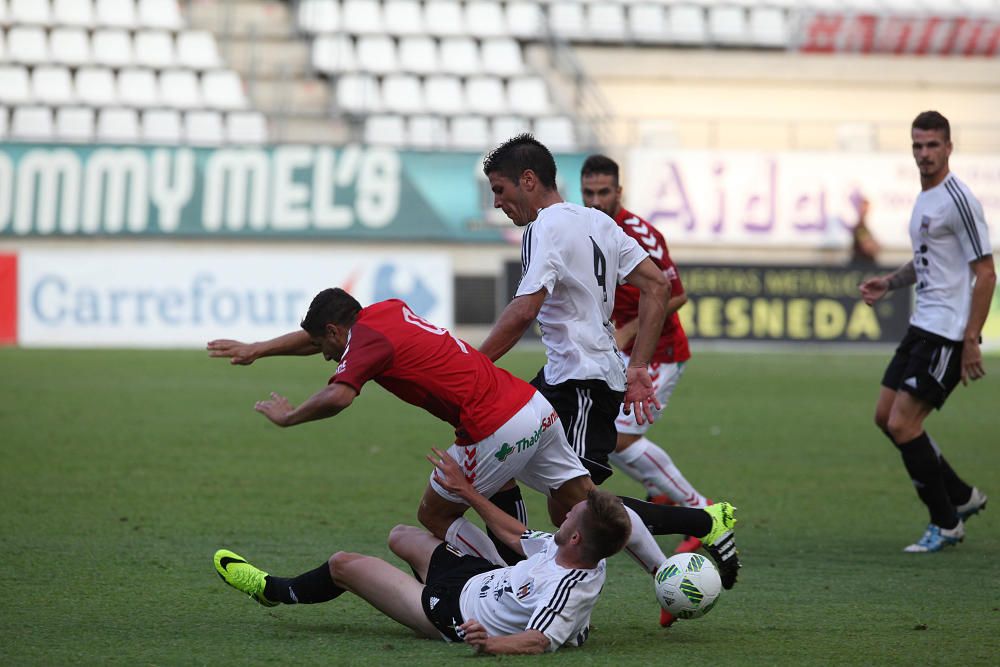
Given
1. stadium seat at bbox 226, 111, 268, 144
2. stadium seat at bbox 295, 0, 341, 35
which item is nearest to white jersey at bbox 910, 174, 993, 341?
stadium seat at bbox 226, 111, 268, 144

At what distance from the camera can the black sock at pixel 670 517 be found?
6.04 meters

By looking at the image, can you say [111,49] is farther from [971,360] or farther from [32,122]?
[971,360]

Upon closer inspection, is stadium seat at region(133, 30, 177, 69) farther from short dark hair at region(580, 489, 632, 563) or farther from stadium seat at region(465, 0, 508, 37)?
short dark hair at region(580, 489, 632, 563)

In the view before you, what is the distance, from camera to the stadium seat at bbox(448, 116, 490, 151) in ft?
82.4

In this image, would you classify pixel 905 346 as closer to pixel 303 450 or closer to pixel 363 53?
pixel 303 450

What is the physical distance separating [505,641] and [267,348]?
1.67 metres

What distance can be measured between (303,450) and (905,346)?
516 centimetres

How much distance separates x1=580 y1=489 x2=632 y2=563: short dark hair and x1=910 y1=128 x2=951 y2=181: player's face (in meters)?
3.53

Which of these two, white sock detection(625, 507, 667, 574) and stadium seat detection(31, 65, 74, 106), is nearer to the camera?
white sock detection(625, 507, 667, 574)

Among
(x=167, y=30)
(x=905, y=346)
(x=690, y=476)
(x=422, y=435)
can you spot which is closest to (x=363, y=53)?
(x=167, y=30)

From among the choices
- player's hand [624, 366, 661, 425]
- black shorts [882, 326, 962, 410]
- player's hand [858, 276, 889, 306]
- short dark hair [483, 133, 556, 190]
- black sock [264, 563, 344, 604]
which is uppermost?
short dark hair [483, 133, 556, 190]

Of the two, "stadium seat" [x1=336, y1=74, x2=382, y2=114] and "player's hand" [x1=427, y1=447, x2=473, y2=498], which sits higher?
"stadium seat" [x1=336, y1=74, x2=382, y2=114]

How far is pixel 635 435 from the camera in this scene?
7680 mm

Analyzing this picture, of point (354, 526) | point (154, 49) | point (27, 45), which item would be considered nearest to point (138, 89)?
point (154, 49)
